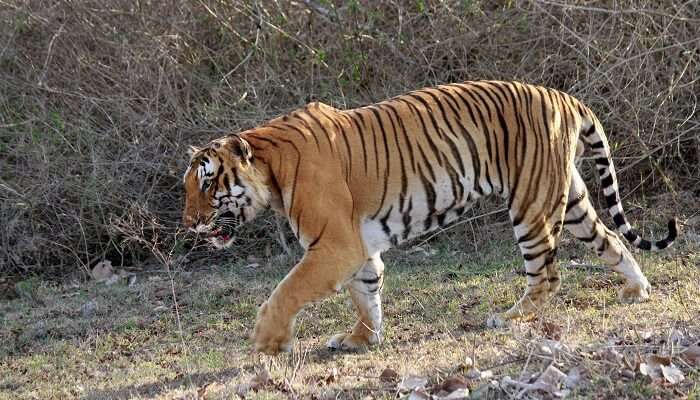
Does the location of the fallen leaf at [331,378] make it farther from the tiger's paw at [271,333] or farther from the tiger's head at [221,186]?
the tiger's head at [221,186]

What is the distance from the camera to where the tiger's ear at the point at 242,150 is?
5.62m

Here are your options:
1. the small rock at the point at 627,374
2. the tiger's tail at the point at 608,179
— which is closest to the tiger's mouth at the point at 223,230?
the tiger's tail at the point at 608,179

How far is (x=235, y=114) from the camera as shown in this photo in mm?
8797

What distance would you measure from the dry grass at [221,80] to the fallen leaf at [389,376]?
4083 millimetres

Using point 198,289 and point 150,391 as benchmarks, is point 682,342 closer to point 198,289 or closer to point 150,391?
point 150,391

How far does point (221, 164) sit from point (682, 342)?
2.61m

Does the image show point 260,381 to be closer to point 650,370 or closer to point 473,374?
point 473,374

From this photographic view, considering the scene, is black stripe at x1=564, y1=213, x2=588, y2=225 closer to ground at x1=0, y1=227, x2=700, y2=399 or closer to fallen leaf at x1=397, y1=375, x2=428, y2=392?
ground at x1=0, y1=227, x2=700, y2=399

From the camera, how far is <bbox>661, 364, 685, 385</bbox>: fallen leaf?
4164 mm

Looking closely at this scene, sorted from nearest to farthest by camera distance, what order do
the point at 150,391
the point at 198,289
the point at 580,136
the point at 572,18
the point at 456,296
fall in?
the point at 150,391 < the point at 580,136 < the point at 456,296 < the point at 198,289 < the point at 572,18

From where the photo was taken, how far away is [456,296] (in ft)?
23.5

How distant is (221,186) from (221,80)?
3.47 metres

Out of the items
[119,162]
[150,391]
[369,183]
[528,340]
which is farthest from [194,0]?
[528,340]

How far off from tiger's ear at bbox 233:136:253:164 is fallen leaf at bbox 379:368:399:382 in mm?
1470
